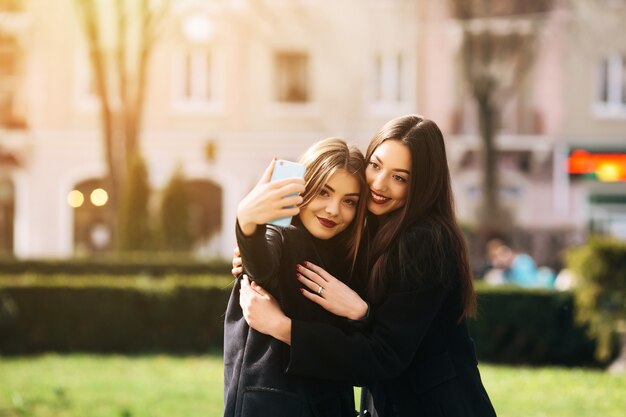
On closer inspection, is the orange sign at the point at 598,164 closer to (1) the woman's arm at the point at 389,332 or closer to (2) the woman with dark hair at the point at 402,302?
(2) the woman with dark hair at the point at 402,302

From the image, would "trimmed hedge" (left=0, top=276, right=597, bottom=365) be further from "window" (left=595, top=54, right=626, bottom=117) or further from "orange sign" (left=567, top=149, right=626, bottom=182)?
"window" (left=595, top=54, right=626, bottom=117)

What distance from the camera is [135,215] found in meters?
19.1

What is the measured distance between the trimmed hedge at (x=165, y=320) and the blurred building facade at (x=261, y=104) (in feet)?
45.6

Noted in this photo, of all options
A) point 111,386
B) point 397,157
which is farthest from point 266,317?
point 111,386

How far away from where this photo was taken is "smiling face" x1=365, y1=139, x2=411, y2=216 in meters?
2.94

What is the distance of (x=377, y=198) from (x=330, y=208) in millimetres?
199

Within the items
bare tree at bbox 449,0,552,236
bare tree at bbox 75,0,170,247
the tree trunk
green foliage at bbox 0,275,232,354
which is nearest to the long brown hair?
green foliage at bbox 0,275,232,354

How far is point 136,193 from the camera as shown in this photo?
1911 centimetres

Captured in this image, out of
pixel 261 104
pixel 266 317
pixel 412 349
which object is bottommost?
pixel 412 349

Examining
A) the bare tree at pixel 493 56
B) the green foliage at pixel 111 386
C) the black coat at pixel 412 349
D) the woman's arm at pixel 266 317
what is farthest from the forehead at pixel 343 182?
the bare tree at pixel 493 56

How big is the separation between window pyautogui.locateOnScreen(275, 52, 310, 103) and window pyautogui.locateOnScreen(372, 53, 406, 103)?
6.28 ft

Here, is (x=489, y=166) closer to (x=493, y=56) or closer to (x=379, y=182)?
(x=493, y=56)

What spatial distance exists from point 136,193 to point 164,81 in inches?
312

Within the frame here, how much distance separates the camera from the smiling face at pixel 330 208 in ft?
9.30
